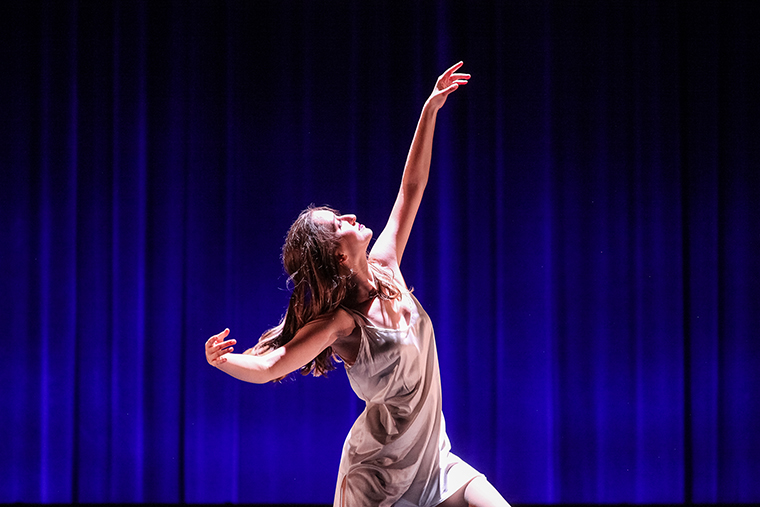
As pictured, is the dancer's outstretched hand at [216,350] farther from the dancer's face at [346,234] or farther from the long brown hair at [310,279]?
the dancer's face at [346,234]

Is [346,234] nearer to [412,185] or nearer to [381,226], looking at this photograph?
[412,185]

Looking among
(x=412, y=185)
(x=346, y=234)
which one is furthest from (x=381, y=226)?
(x=346, y=234)

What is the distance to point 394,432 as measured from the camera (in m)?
1.70

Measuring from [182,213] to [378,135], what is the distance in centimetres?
119

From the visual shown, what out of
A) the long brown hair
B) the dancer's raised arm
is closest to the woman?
the long brown hair

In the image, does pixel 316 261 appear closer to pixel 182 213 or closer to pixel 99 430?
pixel 182 213

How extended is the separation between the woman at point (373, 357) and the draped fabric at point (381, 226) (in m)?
1.62

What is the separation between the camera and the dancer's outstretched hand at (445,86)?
76.6 inches

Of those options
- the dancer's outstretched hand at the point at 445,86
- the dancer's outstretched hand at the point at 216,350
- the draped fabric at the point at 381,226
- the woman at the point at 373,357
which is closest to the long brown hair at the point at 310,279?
the woman at the point at 373,357

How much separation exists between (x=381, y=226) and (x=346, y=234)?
5.72 ft

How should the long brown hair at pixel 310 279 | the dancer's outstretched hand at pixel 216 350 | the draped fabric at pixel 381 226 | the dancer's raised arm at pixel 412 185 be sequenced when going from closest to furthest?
the dancer's outstretched hand at pixel 216 350
the long brown hair at pixel 310 279
the dancer's raised arm at pixel 412 185
the draped fabric at pixel 381 226

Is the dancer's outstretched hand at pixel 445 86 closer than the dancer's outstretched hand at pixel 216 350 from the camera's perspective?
No

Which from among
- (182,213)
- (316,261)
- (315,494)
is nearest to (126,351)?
(182,213)

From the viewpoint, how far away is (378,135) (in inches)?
135
